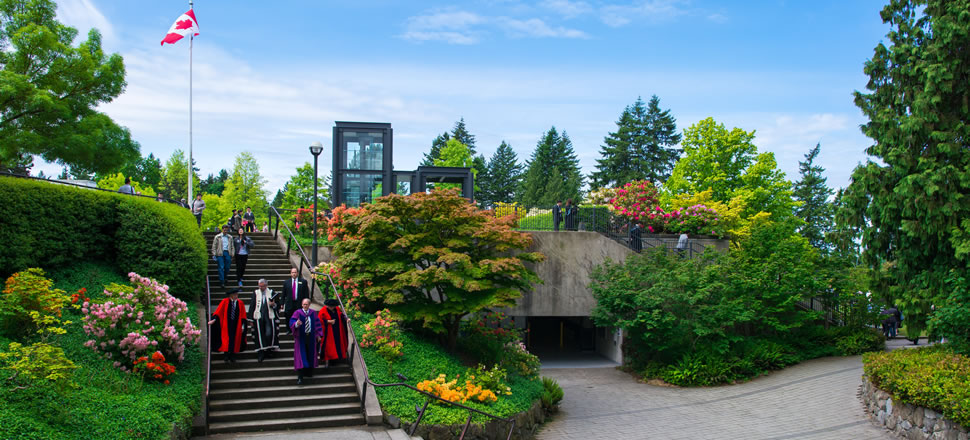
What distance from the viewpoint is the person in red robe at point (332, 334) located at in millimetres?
11984

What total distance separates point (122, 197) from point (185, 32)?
1279 centimetres

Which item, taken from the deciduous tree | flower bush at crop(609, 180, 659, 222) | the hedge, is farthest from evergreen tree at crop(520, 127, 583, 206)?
the hedge

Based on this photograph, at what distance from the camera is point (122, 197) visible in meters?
13.8

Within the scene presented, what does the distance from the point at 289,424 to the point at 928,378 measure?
37.1 ft

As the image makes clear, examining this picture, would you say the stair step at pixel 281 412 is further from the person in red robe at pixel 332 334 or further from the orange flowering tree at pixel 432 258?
the orange flowering tree at pixel 432 258

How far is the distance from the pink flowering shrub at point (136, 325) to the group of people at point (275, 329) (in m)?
0.67

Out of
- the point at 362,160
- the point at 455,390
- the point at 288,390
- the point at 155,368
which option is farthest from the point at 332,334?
the point at 362,160

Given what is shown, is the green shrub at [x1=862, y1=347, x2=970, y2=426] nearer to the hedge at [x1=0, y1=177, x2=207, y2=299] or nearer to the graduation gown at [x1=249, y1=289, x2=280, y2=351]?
the graduation gown at [x1=249, y1=289, x2=280, y2=351]

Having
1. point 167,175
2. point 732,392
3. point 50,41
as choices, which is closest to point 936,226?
point 732,392

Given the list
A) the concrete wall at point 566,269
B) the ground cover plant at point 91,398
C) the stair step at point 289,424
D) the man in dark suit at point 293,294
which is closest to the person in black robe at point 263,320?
the man in dark suit at point 293,294

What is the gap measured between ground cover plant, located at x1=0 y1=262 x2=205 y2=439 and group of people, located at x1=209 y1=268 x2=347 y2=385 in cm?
63

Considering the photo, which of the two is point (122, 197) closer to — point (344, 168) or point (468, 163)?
point (344, 168)

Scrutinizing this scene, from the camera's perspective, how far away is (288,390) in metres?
11.1

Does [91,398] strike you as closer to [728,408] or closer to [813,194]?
[728,408]
